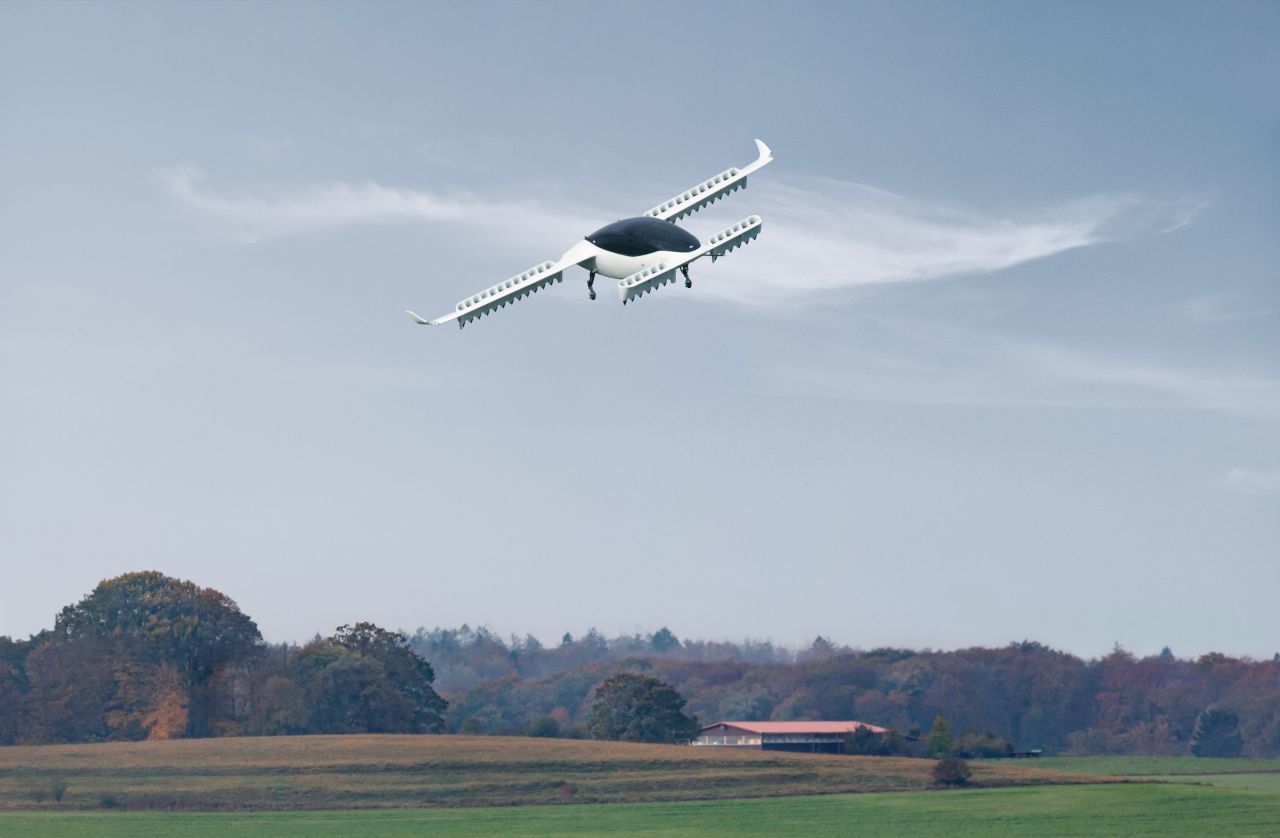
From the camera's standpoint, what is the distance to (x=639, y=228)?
34.8m

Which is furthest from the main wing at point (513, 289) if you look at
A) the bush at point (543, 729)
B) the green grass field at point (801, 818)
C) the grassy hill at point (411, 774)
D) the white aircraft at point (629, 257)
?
the bush at point (543, 729)

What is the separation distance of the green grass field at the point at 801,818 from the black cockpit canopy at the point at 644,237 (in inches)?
3699

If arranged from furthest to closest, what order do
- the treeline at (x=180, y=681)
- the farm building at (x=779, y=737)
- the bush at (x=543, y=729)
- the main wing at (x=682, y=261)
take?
the bush at (x=543, y=729) < the farm building at (x=779, y=737) < the treeline at (x=180, y=681) < the main wing at (x=682, y=261)

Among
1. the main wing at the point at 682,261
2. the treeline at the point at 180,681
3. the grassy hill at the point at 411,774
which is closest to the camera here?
the main wing at the point at 682,261

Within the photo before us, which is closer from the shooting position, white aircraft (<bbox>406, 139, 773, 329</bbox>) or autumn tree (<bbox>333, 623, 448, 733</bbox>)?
white aircraft (<bbox>406, 139, 773, 329</bbox>)

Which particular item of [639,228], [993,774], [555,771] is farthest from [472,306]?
[993,774]

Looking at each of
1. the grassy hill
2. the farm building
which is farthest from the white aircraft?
the farm building

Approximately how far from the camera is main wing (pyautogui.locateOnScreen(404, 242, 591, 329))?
35.3 m

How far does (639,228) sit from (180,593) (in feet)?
557

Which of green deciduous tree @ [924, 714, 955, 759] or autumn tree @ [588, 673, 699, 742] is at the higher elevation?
autumn tree @ [588, 673, 699, 742]

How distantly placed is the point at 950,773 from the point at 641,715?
43786mm

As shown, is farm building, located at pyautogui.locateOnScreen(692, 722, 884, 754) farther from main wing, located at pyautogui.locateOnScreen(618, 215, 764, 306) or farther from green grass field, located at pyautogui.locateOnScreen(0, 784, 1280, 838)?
main wing, located at pyautogui.locateOnScreen(618, 215, 764, 306)

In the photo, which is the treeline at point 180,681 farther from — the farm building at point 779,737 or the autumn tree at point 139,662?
the farm building at point 779,737

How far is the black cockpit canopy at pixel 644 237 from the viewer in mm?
34781
